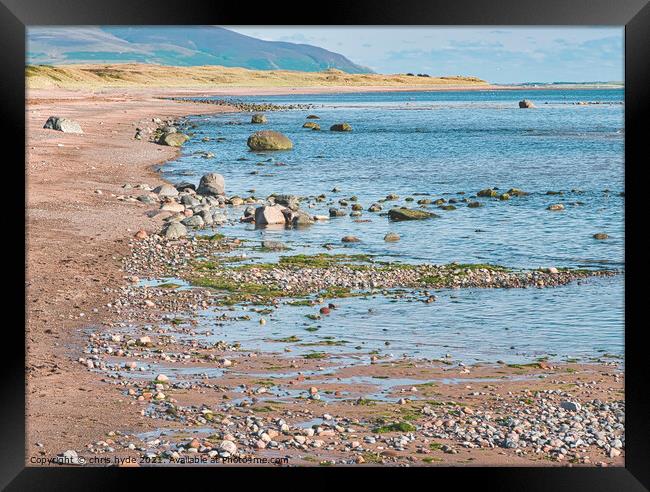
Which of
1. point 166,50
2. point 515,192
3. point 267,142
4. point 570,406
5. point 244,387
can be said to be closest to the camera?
point 570,406

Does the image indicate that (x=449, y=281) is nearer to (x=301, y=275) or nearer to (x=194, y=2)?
(x=301, y=275)

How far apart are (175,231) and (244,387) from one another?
9642 millimetres

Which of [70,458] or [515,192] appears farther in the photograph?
[515,192]

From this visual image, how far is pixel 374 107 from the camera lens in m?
89.1

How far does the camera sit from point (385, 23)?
8516 millimetres

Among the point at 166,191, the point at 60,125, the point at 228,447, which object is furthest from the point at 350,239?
the point at 60,125

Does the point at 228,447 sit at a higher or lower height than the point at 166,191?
lower

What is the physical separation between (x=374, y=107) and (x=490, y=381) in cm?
7756

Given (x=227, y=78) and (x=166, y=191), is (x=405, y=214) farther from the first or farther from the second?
(x=227, y=78)

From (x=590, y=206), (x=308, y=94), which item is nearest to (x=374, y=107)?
(x=308, y=94)

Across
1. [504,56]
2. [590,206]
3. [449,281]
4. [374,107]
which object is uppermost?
[504,56]

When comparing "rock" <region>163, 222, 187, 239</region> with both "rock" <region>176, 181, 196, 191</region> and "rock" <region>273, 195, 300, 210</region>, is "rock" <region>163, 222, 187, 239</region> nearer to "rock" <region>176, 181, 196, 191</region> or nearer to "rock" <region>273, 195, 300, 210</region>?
"rock" <region>273, 195, 300, 210</region>

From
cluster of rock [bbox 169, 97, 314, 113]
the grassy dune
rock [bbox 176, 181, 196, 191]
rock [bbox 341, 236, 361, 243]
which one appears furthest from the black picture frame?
the grassy dune

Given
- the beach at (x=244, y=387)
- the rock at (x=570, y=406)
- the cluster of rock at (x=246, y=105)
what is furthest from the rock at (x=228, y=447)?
the cluster of rock at (x=246, y=105)
